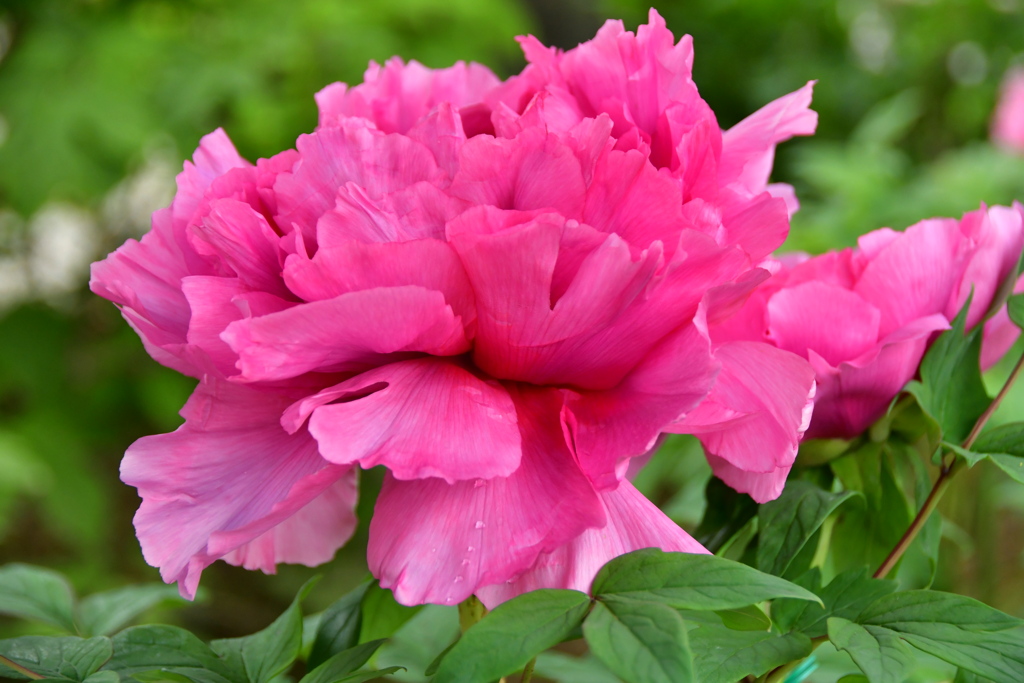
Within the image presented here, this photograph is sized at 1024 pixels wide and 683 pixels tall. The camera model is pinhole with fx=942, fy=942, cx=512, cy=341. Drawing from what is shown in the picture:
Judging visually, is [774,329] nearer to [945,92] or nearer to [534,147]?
[534,147]

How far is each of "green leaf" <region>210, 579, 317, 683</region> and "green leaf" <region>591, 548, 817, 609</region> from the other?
0.13m

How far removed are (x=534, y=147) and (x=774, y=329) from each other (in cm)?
10

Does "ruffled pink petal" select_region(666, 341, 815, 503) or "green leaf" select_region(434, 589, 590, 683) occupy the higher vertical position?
"ruffled pink petal" select_region(666, 341, 815, 503)

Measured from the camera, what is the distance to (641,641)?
0.21 m

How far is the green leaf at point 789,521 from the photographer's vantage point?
29cm

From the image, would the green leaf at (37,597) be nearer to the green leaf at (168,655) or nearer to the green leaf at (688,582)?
the green leaf at (168,655)

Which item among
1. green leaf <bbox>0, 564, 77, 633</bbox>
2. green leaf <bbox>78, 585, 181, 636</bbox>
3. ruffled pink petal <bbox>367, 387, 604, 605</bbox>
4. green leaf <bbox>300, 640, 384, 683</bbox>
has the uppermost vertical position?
ruffled pink petal <bbox>367, 387, 604, 605</bbox>

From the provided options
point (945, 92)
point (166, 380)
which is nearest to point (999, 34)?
point (945, 92)

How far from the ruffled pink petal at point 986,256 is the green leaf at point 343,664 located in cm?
21

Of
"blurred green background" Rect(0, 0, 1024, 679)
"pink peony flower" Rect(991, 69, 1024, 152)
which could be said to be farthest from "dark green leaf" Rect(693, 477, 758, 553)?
"pink peony flower" Rect(991, 69, 1024, 152)

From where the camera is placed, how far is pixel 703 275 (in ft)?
0.80

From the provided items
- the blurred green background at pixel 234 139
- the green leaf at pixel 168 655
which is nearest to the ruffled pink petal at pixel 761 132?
the green leaf at pixel 168 655

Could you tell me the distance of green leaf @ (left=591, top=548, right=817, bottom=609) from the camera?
22cm

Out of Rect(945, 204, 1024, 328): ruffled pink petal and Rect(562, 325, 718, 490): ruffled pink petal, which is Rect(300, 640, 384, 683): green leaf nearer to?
Rect(562, 325, 718, 490): ruffled pink petal
